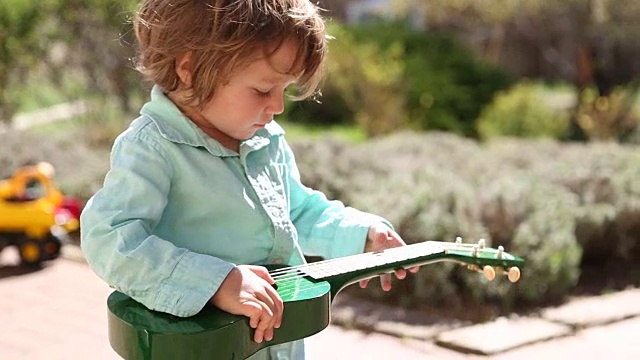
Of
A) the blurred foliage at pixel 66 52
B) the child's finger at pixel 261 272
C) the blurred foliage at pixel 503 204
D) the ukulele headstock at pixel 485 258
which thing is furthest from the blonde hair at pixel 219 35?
the blurred foliage at pixel 66 52

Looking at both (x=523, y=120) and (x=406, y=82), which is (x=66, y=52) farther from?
(x=523, y=120)

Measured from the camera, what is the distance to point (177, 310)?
1.98 meters

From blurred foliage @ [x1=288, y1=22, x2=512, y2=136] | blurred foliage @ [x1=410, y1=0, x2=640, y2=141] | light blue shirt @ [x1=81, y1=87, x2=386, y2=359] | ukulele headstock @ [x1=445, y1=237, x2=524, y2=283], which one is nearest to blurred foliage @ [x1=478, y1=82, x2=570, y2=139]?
blurred foliage @ [x1=410, y1=0, x2=640, y2=141]

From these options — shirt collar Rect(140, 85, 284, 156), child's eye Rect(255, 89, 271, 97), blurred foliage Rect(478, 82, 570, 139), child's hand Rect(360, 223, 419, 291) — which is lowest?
child's hand Rect(360, 223, 419, 291)

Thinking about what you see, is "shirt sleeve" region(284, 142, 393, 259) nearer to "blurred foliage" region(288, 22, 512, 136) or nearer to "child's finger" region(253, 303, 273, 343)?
"child's finger" region(253, 303, 273, 343)

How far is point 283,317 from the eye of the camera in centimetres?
207

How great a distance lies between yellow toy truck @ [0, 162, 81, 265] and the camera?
17.8ft

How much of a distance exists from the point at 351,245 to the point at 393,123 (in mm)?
7958

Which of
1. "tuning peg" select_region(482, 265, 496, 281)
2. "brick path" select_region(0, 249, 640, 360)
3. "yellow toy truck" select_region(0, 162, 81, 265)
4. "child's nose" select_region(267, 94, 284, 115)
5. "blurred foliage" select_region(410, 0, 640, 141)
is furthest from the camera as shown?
"blurred foliage" select_region(410, 0, 640, 141)

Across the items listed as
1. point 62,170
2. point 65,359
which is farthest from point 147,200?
point 62,170

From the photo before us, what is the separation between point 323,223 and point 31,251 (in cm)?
341

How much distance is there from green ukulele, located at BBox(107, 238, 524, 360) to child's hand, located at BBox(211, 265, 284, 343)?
0.02m

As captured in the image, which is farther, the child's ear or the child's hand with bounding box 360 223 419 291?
the child's hand with bounding box 360 223 419 291

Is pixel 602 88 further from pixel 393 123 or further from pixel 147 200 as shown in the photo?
pixel 147 200
